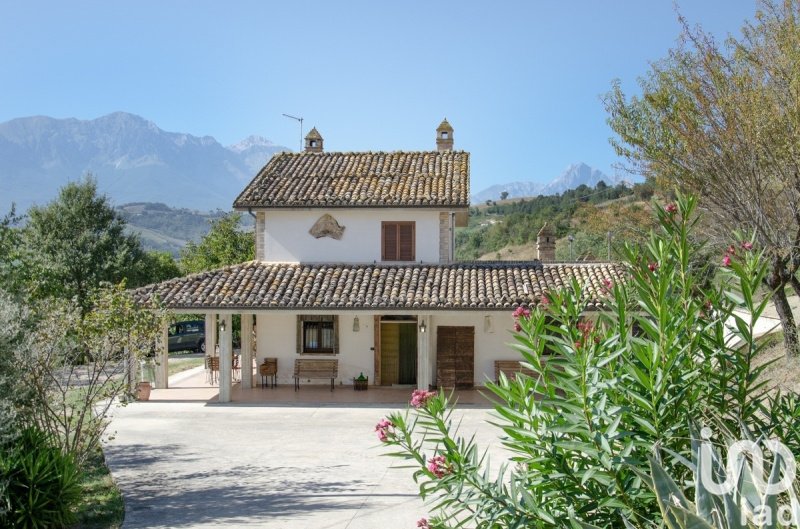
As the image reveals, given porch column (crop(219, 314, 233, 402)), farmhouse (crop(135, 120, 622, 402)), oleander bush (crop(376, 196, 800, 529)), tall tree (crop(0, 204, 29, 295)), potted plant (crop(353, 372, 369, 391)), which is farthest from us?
potted plant (crop(353, 372, 369, 391))

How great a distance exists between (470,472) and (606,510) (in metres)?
0.76

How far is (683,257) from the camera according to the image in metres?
3.75

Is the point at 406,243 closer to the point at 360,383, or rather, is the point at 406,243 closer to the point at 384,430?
the point at 360,383

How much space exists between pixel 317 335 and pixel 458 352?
416 centimetres

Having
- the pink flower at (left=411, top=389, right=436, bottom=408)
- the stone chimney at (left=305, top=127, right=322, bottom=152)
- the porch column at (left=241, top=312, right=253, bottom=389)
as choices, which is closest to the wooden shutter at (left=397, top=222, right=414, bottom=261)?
the porch column at (left=241, top=312, right=253, bottom=389)

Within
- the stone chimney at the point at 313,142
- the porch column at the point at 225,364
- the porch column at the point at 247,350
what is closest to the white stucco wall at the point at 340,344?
the porch column at the point at 247,350

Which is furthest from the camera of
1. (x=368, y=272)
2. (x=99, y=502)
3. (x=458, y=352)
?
(x=458, y=352)

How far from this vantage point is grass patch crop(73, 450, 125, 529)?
890 centimetres

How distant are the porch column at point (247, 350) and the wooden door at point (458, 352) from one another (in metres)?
5.37

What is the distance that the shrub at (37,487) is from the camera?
318 inches

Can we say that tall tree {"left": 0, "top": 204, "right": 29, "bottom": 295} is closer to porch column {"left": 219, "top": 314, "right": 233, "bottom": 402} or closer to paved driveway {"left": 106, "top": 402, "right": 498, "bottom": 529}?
paved driveway {"left": 106, "top": 402, "right": 498, "bottom": 529}

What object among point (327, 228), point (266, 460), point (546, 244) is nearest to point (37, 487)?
point (266, 460)

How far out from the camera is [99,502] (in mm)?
9734

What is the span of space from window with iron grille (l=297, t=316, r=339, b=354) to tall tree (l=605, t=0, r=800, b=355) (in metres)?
9.84
